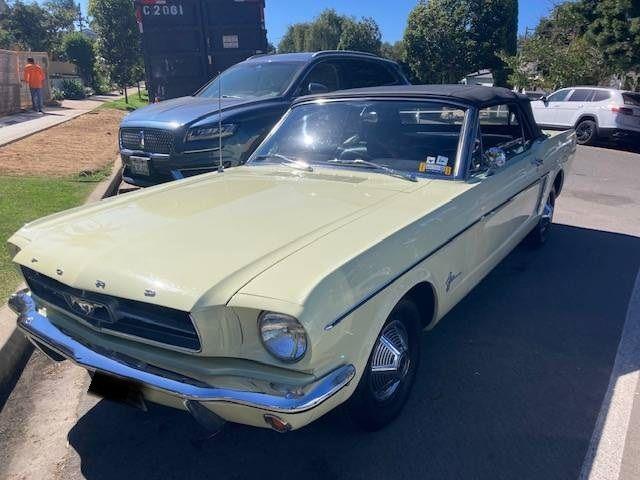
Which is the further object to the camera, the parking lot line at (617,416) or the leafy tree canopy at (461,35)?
the leafy tree canopy at (461,35)

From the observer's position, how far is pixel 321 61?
762cm

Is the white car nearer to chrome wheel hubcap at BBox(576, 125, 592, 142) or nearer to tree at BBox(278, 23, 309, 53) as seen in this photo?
chrome wheel hubcap at BBox(576, 125, 592, 142)

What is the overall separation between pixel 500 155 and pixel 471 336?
1.29 m

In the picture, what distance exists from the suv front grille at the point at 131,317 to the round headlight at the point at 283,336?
289 millimetres

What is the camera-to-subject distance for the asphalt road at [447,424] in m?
2.66

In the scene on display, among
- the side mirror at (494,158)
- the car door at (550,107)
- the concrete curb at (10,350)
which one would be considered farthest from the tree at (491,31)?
the concrete curb at (10,350)

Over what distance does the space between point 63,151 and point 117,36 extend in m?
16.4

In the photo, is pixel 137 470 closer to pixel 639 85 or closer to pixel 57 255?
pixel 57 255

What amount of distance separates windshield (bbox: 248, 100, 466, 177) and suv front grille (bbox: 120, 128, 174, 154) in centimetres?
259

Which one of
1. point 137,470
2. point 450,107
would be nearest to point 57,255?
point 137,470

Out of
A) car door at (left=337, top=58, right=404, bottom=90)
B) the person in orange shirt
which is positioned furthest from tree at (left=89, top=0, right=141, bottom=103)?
car door at (left=337, top=58, right=404, bottom=90)

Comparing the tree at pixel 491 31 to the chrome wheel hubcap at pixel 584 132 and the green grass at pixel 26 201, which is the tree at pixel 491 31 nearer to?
the chrome wheel hubcap at pixel 584 132

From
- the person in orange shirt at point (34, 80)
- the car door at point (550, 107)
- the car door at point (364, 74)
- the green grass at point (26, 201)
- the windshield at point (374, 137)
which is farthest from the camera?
the person in orange shirt at point (34, 80)

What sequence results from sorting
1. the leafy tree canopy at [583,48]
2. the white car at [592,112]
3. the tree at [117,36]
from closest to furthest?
1. the white car at [592,112]
2. the leafy tree canopy at [583,48]
3. the tree at [117,36]
